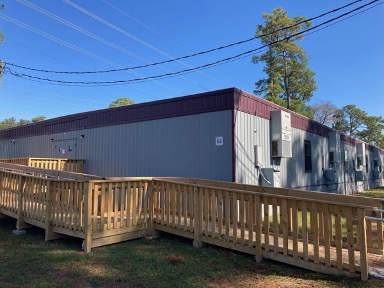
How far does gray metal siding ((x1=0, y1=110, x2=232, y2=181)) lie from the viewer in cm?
764

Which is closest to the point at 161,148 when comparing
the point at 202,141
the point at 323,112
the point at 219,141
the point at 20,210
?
the point at 202,141

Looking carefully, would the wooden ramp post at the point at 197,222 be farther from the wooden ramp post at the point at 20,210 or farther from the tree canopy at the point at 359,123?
the tree canopy at the point at 359,123

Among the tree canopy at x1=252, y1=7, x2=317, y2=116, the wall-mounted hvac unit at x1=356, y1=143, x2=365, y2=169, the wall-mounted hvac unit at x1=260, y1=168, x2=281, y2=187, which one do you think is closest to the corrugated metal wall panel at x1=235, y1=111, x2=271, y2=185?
the wall-mounted hvac unit at x1=260, y1=168, x2=281, y2=187

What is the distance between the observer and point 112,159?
34.1 feet

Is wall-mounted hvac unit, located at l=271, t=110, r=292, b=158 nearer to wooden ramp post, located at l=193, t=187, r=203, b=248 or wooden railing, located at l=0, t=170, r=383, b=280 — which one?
wooden railing, located at l=0, t=170, r=383, b=280

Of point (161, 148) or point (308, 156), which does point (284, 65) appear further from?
point (161, 148)

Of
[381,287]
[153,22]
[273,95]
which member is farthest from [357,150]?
[381,287]

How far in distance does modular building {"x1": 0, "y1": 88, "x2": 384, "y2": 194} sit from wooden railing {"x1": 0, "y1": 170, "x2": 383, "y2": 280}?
5.23ft

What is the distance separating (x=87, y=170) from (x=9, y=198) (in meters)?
4.28

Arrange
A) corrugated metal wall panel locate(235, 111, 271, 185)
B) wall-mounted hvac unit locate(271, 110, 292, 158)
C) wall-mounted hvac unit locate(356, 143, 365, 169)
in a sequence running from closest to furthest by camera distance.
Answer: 1. corrugated metal wall panel locate(235, 111, 271, 185)
2. wall-mounted hvac unit locate(271, 110, 292, 158)
3. wall-mounted hvac unit locate(356, 143, 365, 169)

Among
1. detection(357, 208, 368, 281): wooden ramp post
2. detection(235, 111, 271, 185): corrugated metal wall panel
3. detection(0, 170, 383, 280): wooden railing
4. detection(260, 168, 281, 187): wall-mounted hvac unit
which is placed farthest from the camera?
detection(260, 168, 281, 187): wall-mounted hvac unit

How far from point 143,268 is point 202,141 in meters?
4.22

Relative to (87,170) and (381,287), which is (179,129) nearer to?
(87,170)

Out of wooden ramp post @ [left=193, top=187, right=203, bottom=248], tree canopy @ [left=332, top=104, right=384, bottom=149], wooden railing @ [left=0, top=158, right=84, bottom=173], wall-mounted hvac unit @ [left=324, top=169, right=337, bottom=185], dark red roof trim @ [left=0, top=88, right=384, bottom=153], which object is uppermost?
tree canopy @ [left=332, top=104, right=384, bottom=149]
